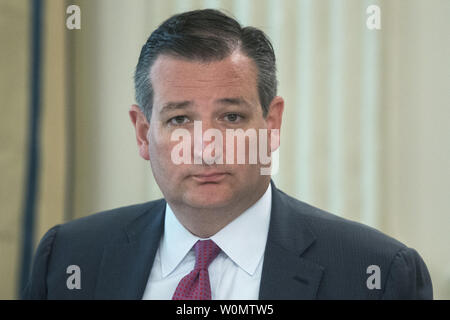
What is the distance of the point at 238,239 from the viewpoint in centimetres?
120

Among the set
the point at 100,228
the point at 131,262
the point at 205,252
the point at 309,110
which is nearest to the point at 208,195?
the point at 205,252

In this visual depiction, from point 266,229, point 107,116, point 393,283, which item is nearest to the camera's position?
point 393,283

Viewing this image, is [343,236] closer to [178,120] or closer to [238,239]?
[238,239]

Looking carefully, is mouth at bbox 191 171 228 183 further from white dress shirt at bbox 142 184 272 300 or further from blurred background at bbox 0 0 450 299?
blurred background at bbox 0 0 450 299

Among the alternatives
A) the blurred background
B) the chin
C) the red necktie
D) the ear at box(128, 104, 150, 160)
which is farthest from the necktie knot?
the blurred background

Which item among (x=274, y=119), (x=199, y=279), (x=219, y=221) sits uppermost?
(x=274, y=119)

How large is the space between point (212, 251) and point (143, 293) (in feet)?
0.56

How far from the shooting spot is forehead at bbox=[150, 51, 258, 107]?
1.14 metres

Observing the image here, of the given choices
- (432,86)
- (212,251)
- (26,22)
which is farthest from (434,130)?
(26,22)

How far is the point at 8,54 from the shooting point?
170cm

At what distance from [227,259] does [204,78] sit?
39 cm

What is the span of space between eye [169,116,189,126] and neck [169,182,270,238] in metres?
0.18

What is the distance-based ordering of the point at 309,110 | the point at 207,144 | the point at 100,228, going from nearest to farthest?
the point at 207,144
the point at 100,228
the point at 309,110
